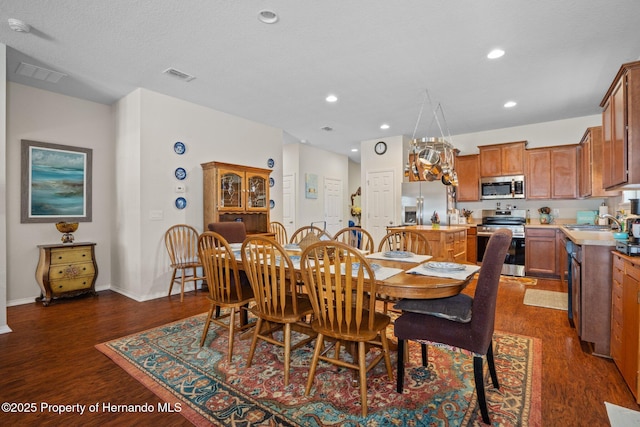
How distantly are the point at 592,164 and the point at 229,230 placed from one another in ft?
15.6

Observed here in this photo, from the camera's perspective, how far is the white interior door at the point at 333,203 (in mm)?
8336

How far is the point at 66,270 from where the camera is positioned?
12.9 feet

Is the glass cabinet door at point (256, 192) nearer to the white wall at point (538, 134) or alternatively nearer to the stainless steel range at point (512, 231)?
the stainless steel range at point (512, 231)

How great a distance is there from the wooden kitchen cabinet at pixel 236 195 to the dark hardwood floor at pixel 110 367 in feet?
4.83

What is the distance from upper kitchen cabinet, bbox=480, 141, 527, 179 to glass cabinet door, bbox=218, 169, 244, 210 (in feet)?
14.6

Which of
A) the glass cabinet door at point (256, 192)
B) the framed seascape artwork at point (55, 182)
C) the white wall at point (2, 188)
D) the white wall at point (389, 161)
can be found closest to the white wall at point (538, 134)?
the white wall at point (389, 161)

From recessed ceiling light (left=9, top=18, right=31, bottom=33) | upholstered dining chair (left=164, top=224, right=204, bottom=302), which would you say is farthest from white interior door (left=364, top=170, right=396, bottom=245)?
Result: recessed ceiling light (left=9, top=18, right=31, bottom=33)

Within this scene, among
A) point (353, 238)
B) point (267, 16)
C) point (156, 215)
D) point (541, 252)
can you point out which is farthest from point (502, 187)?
point (156, 215)

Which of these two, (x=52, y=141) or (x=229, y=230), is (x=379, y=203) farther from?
(x=52, y=141)

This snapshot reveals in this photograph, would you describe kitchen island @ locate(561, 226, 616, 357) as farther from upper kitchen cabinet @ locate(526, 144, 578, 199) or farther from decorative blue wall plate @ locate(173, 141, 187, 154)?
decorative blue wall plate @ locate(173, 141, 187, 154)

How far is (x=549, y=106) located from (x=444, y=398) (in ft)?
15.7

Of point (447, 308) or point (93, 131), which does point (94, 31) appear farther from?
point (447, 308)

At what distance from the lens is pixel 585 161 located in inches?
183

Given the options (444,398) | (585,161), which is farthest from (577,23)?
(444,398)
